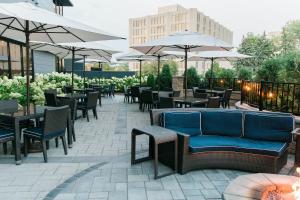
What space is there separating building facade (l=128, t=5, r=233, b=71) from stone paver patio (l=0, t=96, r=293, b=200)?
321 ft

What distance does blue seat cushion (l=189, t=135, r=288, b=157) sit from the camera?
14.4 feet

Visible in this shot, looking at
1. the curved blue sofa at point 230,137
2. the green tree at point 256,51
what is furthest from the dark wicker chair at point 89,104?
the green tree at point 256,51

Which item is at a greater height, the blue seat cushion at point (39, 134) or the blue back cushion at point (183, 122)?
the blue back cushion at point (183, 122)

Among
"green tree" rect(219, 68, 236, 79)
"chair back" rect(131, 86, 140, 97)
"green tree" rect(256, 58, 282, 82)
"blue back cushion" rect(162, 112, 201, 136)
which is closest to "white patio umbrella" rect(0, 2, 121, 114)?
"blue back cushion" rect(162, 112, 201, 136)

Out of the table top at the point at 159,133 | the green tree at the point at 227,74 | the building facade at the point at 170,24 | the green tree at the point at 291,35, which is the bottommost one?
the table top at the point at 159,133

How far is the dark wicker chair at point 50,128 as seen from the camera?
192 inches

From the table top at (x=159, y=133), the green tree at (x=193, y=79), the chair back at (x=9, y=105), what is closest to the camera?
the table top at (x=159, y=133)

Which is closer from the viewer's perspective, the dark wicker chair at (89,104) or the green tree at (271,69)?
the dark wicker chair at (89,104)

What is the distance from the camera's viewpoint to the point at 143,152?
569cm

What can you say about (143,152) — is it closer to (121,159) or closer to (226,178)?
(121,159)

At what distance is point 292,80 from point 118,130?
16.6ft

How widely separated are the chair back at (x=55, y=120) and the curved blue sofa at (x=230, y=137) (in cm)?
169

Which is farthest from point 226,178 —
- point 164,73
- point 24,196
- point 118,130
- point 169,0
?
point 169,0

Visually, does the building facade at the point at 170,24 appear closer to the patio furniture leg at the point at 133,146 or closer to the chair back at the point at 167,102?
the chair back at the point at 167,102
